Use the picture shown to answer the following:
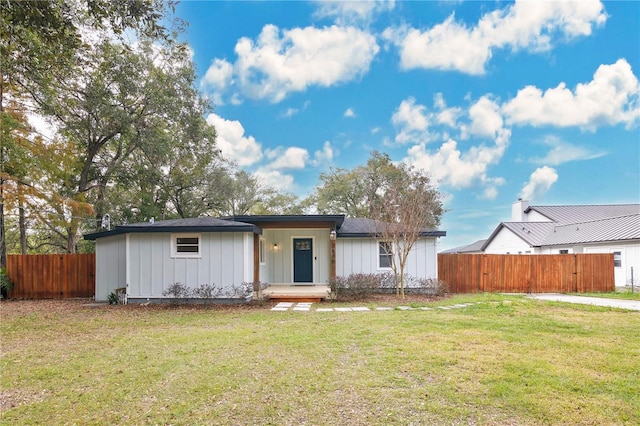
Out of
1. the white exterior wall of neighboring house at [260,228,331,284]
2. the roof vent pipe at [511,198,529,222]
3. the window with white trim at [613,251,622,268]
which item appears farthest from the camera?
the roof vent pipe at [511,198,529,222]

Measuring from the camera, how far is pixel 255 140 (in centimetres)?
2372

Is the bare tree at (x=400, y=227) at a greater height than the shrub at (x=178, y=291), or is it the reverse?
the bare tree at (x=400, y=227)

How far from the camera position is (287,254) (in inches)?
532

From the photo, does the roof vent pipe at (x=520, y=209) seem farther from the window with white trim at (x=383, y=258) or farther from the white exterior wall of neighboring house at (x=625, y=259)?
the window with white trim at (x=383, y=258)

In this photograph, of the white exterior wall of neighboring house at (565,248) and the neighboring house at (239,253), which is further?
the white exterior wall of neighboring house at (565,248)

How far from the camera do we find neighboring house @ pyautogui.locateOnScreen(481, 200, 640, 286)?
14.3 meters

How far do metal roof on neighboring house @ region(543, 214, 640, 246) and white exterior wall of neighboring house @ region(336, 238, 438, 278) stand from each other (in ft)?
27.2

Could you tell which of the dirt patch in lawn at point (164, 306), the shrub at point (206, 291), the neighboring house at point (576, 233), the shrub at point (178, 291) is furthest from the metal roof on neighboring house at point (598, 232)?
the shrub at point (178, 291)

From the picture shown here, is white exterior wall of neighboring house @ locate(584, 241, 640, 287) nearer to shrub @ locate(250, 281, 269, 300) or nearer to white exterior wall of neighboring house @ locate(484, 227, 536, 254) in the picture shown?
white exterior wall of neighboring house @ locate(484, 227, 536, 254)

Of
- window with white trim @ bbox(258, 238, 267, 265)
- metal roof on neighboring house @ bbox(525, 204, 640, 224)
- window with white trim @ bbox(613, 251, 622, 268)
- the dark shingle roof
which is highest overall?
metal roof on neighboring house @ bbox(525, 204, 640, 224)

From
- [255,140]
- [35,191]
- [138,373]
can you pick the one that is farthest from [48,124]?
[138,373]

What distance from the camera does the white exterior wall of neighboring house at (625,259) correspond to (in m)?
13.7

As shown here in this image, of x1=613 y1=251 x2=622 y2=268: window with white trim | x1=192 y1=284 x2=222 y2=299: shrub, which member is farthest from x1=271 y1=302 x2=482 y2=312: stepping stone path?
x1=613 y1=251 x2=622 y2=268: window with white trim

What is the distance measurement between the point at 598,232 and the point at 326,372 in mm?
17346
